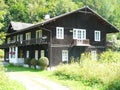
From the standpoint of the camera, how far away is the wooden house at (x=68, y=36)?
4084cm

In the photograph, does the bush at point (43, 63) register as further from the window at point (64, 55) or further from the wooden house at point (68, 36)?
the window at point (64, 55)

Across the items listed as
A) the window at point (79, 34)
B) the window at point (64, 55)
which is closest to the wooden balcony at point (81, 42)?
the window at point (79, 34)

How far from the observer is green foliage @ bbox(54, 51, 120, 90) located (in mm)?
20453

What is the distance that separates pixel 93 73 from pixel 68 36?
61.3 feet

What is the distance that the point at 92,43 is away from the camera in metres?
44.6

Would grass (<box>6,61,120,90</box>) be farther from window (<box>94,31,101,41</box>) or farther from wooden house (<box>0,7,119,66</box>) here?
window (<box>94,31,101,41</box>)

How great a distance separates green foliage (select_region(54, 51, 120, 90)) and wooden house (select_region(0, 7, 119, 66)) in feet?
39.8

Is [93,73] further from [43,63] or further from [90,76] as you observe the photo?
[43,63]

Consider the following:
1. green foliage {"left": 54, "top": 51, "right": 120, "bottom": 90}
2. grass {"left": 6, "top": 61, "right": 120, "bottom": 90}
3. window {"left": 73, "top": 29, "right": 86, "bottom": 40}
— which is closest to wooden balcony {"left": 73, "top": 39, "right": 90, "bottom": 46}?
window {"left": 73, "top": 29, "right": 86, "bottom": 40}

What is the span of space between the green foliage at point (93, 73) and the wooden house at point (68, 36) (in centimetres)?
1213

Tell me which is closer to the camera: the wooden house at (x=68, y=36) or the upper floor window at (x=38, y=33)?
the wooden house at (x=68, y=36)

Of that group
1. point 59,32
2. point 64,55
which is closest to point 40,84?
point 64,55

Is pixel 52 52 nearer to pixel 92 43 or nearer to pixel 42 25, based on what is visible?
pixel 42 25

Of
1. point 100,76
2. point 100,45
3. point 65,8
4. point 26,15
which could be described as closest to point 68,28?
point 100,45
